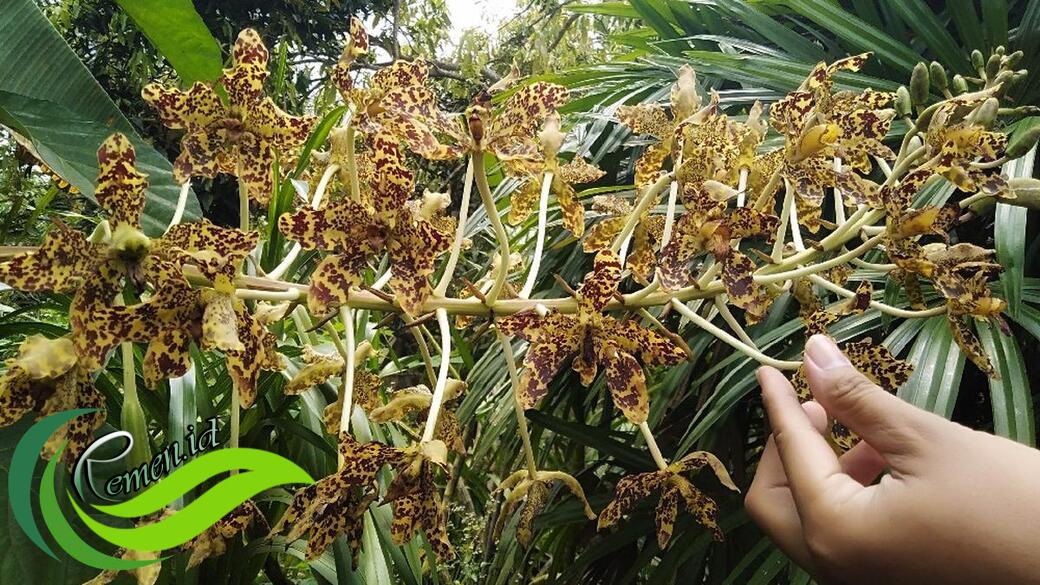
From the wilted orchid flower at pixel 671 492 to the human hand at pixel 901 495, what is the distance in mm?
57

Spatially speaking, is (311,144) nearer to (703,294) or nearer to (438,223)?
(438,223)

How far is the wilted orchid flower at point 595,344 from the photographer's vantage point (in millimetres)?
388

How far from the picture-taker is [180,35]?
0.52m

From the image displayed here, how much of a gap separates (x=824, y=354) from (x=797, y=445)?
5 cm

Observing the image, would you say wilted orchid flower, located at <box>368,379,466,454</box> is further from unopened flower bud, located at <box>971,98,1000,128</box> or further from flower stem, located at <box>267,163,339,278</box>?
unopened flower bud, located at <box>971,98,1000,128</box>

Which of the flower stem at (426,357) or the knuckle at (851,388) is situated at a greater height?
the flower stem at (426,357)

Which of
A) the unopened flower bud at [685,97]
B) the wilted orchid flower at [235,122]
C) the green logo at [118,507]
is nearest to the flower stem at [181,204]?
the wilted orchid flower at [235,122]

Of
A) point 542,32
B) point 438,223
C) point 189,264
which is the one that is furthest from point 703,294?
point 542,32

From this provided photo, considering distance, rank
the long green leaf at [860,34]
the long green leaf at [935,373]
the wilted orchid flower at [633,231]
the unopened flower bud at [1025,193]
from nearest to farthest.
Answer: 1. the unopened flower bud at [1025,193]
2. the wilted orchid flower at [633,231]
3. the long green leaf at [935,373]
4. the long green leaf at [860,34]

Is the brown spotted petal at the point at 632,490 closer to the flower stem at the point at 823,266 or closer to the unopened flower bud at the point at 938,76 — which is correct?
the flower stem at the point at 823,266

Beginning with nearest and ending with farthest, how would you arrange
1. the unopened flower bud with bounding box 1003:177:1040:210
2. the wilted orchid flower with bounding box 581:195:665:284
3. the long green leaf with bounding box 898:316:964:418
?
the unopened flower bud with bounding box 1003:177:1040:210
the wilted orchid flower with bounding box 581:195:665:284
the long green leaf with bounding box 898:316:964:418

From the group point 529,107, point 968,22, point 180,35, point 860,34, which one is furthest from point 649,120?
point 968,22

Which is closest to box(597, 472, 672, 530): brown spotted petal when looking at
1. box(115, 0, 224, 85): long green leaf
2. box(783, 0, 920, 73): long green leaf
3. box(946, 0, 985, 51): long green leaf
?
box(115, 0, 224, 85): long green leaf

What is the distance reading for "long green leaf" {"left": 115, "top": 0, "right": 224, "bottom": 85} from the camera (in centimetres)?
51
